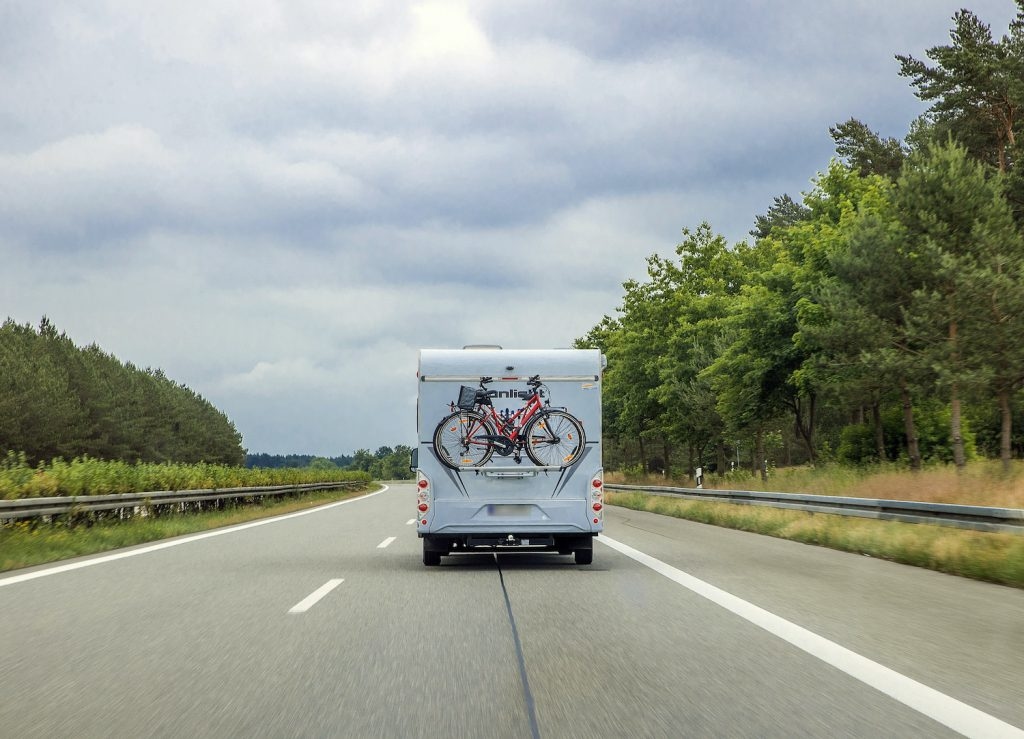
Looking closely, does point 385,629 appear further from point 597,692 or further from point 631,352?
point 631,352

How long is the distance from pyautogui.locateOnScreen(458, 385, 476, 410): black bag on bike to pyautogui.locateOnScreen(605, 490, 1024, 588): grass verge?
6.00 m

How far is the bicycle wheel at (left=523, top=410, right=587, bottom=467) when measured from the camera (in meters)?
11.6

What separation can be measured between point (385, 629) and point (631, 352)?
4773 centimetres

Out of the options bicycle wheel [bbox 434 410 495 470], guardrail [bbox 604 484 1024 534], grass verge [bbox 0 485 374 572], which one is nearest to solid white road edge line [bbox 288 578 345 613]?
bicycle wheel [bbox 434 410 495 470]

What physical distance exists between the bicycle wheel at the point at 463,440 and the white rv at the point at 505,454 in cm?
1

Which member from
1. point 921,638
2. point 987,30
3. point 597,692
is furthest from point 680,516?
point 987,30

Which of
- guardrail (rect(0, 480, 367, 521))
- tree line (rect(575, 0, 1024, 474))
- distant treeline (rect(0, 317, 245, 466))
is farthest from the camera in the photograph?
distant treeline (rect(0, 317, 245, 466))

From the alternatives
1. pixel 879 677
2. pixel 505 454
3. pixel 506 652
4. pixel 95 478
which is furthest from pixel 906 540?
pixel 95 478

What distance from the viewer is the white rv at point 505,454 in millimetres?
11484

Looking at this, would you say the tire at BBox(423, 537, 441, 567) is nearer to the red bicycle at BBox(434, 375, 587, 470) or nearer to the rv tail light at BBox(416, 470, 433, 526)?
the rv tail light at BBox(416, 470, 433, 526)

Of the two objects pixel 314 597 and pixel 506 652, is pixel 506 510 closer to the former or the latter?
pixel 314 597

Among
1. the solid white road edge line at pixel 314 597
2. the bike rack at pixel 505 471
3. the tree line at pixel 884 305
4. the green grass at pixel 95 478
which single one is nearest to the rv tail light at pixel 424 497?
the bike rack at pixel 505 471

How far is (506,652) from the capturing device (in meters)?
6.27

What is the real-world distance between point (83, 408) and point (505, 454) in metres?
79.5
